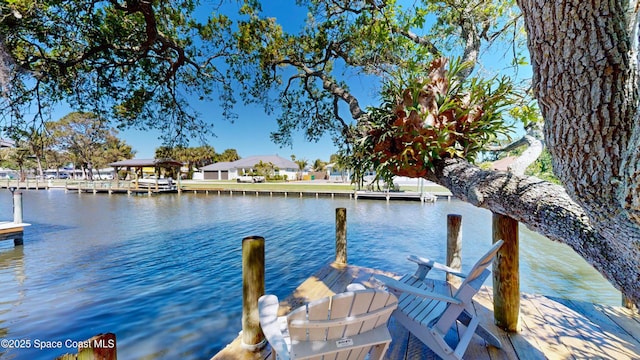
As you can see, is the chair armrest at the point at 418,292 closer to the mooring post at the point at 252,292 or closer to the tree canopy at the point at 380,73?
the tree canopy at the point at 380,73

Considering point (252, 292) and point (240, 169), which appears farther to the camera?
point (240, 169)

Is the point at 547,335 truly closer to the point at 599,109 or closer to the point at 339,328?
the point at 339,328

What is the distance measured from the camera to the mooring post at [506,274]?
8.27 feet

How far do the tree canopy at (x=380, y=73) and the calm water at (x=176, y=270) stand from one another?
2978mm

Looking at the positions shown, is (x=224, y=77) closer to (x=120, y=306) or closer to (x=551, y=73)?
(x=120, y=306)

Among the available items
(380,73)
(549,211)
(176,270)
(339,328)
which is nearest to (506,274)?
(549,211)

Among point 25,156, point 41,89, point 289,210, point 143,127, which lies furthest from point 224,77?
point 289,210

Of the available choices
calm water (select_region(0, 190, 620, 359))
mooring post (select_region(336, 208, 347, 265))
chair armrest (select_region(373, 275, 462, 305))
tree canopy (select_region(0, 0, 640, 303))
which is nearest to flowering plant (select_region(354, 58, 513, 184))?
tree canopy (select_region(0, 0, 640, 303))

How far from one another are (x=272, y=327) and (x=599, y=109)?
2.06m

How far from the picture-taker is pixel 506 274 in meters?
2.58

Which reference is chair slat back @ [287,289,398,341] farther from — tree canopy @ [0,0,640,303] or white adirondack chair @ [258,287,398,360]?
tree canopy @ [0,0,640,303]

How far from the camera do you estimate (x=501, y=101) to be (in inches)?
99.5

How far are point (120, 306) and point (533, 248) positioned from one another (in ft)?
36.4

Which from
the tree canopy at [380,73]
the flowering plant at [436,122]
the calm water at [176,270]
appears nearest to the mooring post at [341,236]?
the calm water at [176,270]
